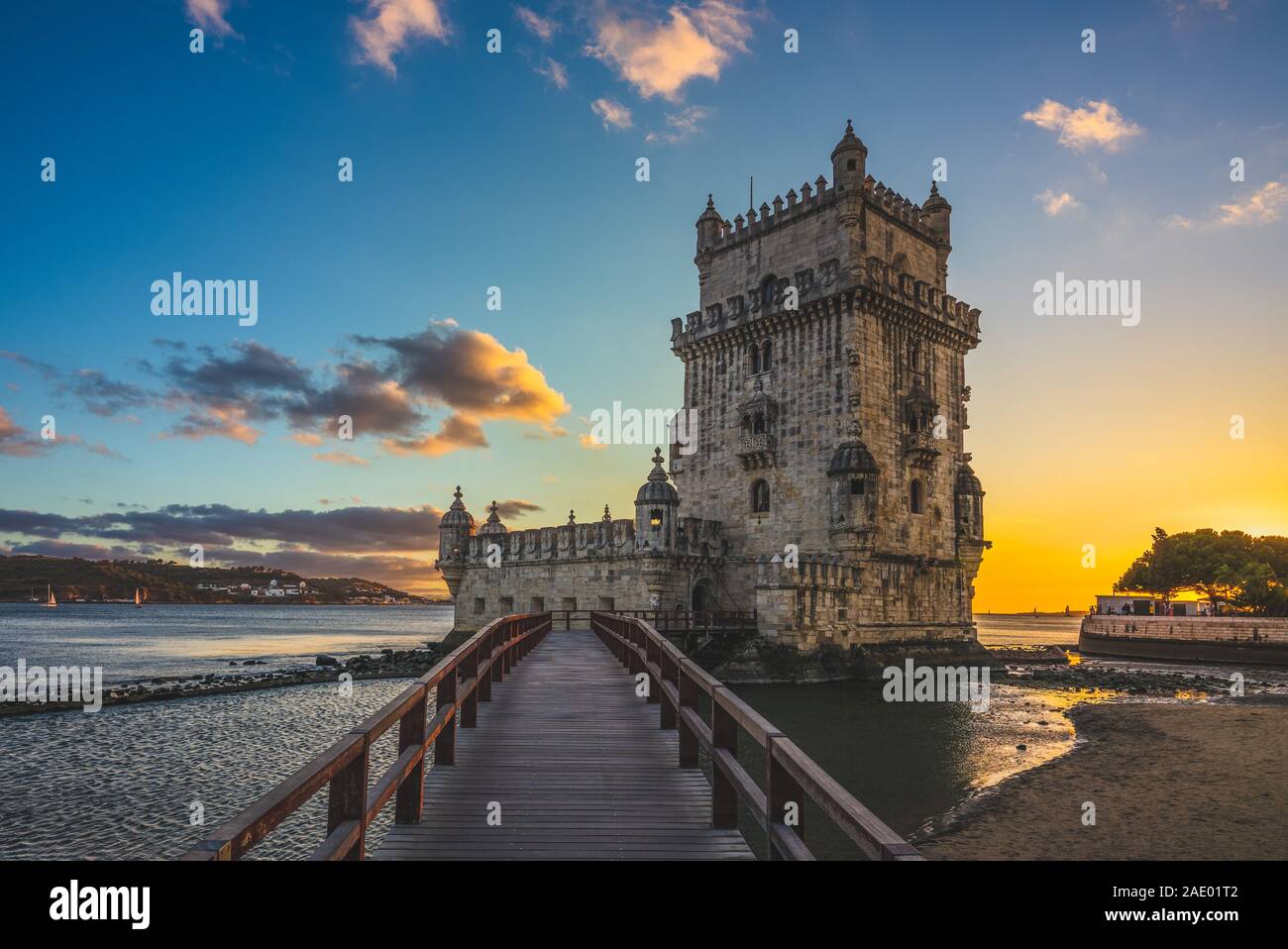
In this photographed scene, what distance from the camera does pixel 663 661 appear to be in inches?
488

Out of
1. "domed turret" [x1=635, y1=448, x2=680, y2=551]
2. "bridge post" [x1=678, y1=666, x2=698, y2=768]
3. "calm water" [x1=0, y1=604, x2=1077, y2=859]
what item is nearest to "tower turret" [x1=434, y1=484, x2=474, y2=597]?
"calm water" [x1=0, y1=604, x2=1077, y2=859]

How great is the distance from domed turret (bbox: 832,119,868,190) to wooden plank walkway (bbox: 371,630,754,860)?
3042cm

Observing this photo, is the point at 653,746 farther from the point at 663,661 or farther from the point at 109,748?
the point at 109,748

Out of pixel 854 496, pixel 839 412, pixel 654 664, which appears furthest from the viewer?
pixel 839 412

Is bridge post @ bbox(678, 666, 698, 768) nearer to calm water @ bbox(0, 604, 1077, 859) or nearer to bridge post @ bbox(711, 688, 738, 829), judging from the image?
bridge post @ bbox(711, 688, 738, 829)

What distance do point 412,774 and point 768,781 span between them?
3.40 metres

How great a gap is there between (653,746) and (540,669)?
7.43 m

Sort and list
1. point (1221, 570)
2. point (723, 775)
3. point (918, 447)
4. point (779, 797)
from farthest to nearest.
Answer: point (1221, 570)
point (918, 447)
point (723, 775)
point (779, 797)

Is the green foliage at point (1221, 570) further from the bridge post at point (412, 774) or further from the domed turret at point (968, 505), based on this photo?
the bridge post at point (412, 774)

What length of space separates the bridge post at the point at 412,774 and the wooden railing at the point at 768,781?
251 cm

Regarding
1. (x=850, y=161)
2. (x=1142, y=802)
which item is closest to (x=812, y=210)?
(x=850, y=161)

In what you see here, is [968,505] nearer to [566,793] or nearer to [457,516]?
[457,516]

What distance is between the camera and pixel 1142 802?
1602 cm
